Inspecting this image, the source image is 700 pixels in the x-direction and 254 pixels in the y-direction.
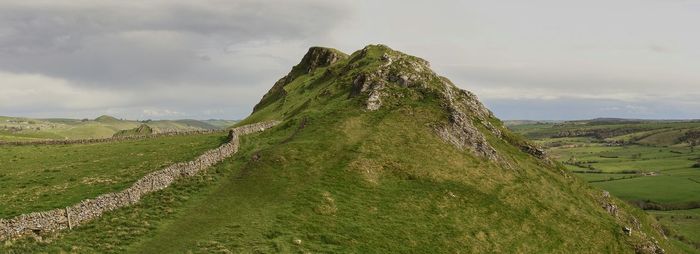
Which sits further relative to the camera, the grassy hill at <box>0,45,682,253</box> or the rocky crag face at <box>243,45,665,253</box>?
the rocky crag face at <box>243,45,665,253</box>

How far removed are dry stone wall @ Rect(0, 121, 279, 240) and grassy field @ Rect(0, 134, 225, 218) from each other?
6.72 feet

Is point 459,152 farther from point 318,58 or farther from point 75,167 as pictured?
point 318,58

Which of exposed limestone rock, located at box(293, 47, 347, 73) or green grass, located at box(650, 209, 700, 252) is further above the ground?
exposed limestone rock, located at box(293, 47, 347, 73)

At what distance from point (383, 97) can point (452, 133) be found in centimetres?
1535

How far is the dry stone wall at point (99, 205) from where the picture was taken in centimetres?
3616

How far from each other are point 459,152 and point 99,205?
49.7 metres

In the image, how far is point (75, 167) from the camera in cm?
5984

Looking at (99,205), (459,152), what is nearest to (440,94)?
(459,152)

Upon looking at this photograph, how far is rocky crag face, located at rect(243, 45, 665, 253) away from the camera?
2406 inches

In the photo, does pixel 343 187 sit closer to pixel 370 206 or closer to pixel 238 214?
pixel 370 206

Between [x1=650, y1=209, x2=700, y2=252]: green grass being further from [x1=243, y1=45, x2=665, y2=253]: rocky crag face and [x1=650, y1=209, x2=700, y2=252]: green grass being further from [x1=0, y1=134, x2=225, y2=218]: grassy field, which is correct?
[x1=0, y1=134, x2=225, y2=218]: grassy field

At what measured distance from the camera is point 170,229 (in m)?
41.8

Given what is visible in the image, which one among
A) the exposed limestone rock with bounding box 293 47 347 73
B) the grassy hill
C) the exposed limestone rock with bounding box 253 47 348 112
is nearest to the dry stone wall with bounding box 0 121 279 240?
the grassy hill

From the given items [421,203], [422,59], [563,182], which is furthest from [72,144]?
[563,182]
